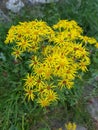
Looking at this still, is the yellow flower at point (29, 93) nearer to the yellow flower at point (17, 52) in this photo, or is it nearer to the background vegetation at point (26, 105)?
the background vegetation at point (26, 105)

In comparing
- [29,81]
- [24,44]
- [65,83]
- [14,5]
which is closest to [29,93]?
[29,81]

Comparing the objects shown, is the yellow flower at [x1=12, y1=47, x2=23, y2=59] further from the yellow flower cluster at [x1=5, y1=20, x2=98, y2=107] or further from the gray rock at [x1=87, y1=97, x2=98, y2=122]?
the gray rock at [x1=87, y1=97, x2=98, y2=122]

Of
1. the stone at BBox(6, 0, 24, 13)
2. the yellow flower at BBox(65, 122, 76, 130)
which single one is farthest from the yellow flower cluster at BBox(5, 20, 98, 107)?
the stone at BBox(6, 0, 24, 13)

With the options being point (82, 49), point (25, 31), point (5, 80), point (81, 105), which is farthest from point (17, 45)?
point (81, 105)

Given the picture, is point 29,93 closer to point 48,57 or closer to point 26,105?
point 26,105

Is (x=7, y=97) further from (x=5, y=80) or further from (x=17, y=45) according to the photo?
(x=17, y=45)
